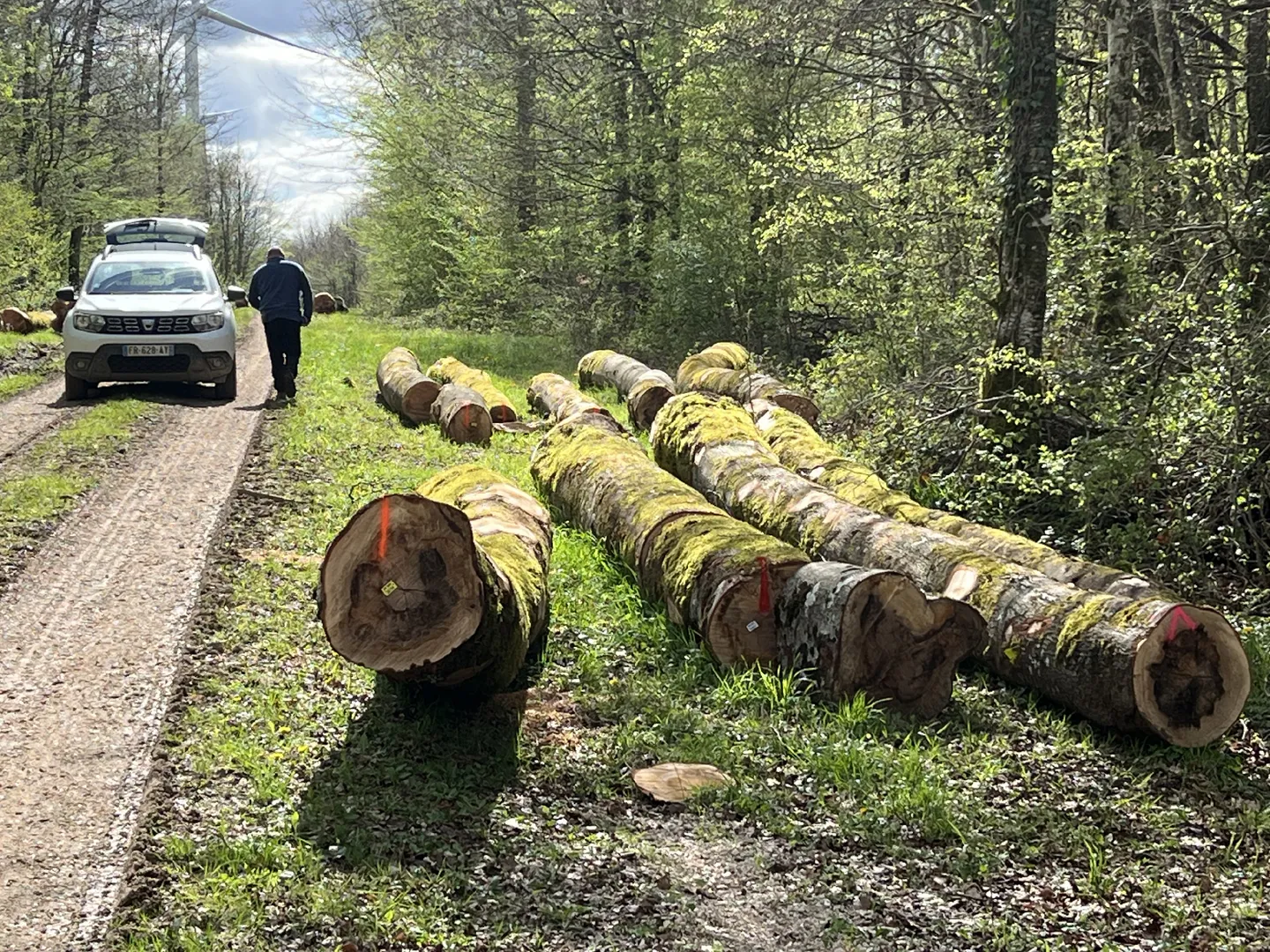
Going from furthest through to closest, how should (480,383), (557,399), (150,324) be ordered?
(480,383) → (557,399) → (150,324)

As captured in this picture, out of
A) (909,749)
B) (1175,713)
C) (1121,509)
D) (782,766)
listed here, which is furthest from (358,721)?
(1121,509)

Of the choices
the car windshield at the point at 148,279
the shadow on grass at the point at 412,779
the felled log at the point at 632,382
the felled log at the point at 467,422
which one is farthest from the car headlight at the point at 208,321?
the shadow on grass at the point at 412,779

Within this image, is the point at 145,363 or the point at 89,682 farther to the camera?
the point at 145,363

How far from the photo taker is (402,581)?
15.6ft

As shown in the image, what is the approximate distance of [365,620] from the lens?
474 cm

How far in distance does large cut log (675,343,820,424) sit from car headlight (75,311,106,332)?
7.42 m

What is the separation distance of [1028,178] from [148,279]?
1075 cm

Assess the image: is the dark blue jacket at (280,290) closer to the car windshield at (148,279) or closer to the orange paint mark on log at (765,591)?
the car windshield at (148,279)

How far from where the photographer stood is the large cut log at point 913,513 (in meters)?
6.21

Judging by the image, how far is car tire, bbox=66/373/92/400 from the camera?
1316 cm

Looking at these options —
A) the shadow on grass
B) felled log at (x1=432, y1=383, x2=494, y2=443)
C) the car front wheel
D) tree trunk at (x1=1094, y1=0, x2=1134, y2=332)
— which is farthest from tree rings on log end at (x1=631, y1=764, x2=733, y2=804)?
the car front wheel

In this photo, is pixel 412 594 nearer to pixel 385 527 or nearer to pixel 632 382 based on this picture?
pixel 385 527

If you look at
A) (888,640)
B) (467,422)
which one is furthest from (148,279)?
(888,640)

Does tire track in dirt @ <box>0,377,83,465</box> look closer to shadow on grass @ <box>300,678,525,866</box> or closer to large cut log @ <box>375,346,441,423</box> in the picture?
large cut log @ <box>375,346,441,423</box>
